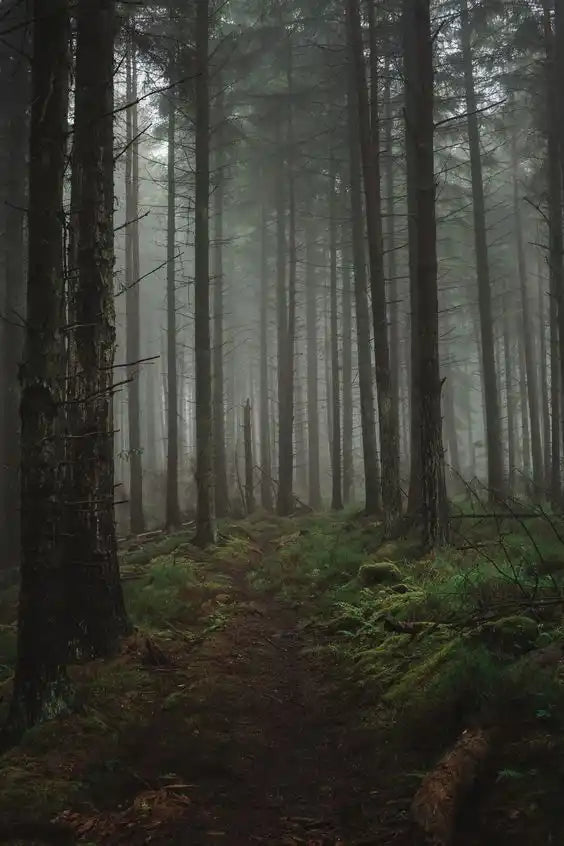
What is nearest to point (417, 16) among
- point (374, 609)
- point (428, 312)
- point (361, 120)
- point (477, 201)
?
point (361, 120)

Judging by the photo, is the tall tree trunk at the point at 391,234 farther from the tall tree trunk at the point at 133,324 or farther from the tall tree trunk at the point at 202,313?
the tall tree trunk at the point at 133,324

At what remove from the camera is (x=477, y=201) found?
1719 cm

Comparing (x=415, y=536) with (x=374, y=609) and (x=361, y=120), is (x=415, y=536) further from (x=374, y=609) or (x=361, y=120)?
(x=361, y=120)

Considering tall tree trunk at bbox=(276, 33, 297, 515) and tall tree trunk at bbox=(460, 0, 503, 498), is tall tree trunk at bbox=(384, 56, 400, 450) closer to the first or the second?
tall tree trunk at bbox=(460, 0, 503, 498)

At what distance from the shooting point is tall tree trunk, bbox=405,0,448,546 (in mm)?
9414

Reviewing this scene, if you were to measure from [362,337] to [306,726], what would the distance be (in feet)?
40.4

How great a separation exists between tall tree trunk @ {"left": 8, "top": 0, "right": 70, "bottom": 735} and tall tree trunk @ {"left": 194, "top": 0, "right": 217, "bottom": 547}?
8.03 metres

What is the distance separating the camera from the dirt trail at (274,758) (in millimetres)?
3635

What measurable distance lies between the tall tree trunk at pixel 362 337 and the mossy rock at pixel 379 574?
20.9ft

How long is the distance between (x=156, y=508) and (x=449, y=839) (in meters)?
22.4

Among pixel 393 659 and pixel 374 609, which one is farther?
pixel 374 609

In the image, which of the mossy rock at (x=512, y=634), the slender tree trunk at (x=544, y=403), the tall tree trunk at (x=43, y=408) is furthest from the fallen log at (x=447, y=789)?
the slender tree trunk at (x=544, y=403)

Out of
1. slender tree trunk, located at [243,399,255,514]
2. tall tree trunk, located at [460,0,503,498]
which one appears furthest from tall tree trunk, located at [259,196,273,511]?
tall tree trunk, located at [460,0,503,498]

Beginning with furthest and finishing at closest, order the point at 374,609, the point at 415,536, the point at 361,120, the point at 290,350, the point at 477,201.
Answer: the point at 290,350, the point at 477,201, the point at 361,120, the point at 415,536, the point at 374,609
